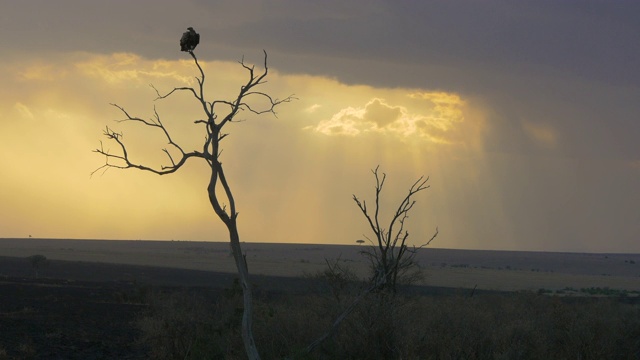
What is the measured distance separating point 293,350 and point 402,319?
9.08 feet

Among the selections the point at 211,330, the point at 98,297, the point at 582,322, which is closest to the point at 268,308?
the point at 211,330

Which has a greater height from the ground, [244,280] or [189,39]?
[189,39]

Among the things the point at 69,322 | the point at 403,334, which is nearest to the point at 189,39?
the point at 403,334

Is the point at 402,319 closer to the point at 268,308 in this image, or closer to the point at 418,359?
the point at 418,359

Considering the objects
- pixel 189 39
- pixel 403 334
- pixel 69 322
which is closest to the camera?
pixel 189 39

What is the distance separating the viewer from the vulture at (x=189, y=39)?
14938mm

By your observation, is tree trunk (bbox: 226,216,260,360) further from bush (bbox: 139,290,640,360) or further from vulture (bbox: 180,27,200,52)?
vulture (bbox: 180,27,200,52)

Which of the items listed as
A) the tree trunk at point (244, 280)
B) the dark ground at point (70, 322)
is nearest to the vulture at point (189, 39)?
the tree trunk at point (244, 280)

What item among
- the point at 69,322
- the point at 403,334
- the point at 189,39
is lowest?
the point at 69,322

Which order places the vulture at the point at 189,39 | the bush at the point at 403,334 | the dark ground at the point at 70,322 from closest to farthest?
1. the vulture at the point at 189,39
2. the bush at the point at 403,334
3. the dark ground at the point at 70,322

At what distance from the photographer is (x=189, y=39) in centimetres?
1497

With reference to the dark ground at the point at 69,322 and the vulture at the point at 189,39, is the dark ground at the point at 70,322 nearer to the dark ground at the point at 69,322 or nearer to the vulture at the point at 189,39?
the dark ground at the point at 69,322

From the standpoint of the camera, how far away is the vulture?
49.0 feet

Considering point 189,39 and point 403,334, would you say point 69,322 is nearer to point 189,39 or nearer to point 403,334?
point 403,334
